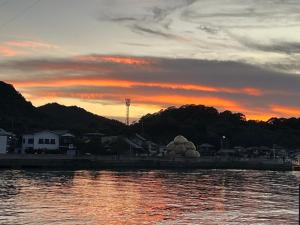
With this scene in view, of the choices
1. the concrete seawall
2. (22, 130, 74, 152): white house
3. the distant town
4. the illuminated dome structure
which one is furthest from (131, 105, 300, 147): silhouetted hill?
(22, 130, 74, 152): white house

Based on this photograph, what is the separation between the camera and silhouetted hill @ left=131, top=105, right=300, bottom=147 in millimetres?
114438

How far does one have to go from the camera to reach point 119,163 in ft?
211

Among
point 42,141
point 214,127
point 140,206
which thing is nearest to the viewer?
point 140,206

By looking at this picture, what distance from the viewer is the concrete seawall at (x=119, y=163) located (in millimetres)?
57906

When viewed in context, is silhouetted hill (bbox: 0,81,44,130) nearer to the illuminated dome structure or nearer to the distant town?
the distant town

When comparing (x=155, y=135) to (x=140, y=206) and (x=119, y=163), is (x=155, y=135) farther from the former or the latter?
(x=140, y=206)

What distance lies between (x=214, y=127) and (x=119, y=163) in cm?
6487

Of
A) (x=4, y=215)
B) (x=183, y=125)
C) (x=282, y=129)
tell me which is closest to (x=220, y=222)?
(x=4, y=215)

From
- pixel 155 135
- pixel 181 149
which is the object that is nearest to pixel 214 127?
pixel 155 135

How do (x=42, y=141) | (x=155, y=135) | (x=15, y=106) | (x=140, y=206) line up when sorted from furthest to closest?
(x=15, y=106) < (x=155, y=135) < (x=42, y=141) < (x=140, y=206)

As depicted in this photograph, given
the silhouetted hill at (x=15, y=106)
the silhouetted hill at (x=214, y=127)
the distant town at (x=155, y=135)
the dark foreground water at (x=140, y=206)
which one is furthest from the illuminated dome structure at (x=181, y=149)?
the silhouetted hill at (x=15, y=106)

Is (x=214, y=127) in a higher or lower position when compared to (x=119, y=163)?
higher

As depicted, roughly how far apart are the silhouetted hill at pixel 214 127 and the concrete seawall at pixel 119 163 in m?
33.0

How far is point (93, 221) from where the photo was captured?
62.1 ft
